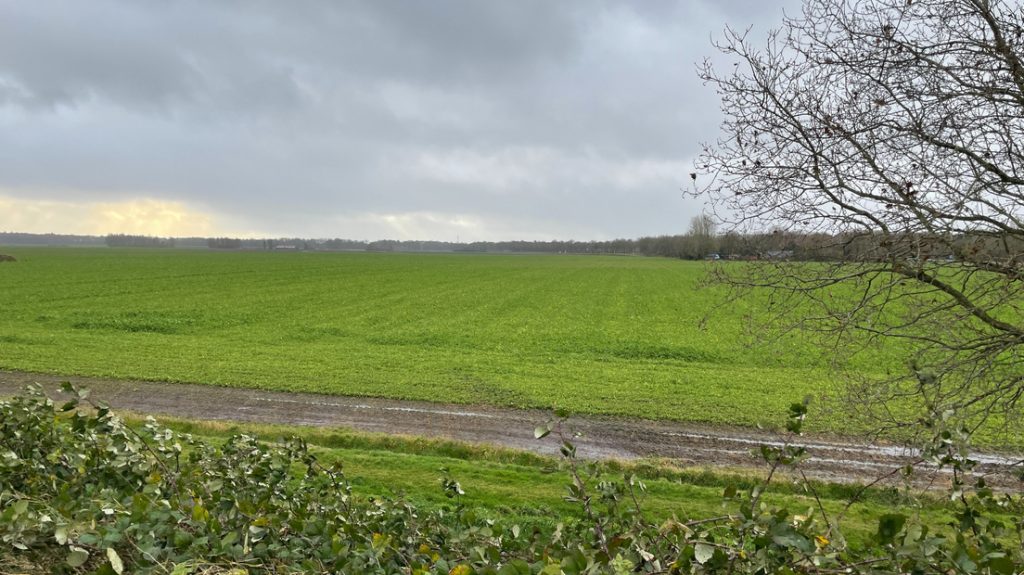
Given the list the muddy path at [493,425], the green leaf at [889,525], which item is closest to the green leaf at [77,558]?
the green leaf at [889,525]

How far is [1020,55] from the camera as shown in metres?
4.40

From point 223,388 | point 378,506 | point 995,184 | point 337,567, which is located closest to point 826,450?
point 995,184

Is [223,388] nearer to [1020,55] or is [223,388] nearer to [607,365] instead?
[607,365]

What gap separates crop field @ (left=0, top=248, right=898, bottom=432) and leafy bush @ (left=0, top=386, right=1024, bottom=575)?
3.84 metres

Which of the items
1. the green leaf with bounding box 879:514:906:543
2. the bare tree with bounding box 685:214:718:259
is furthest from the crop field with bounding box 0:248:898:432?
the green leaf with bounding box 879:514:906:543

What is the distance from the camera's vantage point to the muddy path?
9.72 m

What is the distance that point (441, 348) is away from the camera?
19844mm

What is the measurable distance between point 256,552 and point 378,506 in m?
0.74

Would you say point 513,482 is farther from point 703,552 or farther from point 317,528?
point 703,552

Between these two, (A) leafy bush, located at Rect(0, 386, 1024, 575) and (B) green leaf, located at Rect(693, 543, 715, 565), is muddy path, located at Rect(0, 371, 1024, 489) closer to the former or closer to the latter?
(A) leafy bush, located at Rect(0, 386, 1024, 575)

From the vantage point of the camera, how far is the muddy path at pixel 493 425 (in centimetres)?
972

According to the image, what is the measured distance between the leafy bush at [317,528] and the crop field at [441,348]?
3841 mm

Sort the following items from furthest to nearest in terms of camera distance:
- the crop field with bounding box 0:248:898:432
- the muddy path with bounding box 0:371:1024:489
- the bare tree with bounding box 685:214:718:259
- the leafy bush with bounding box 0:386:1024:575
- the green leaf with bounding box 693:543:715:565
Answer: the crop field with bounding box 0:248:898:432 < the muddy path with bounding box 0:371:1024:489 < the bare tree with bounding box 685:214:718:259 < the leafy bush with bounding box 0:386:1024:575 < the green leaf with bounding box 693:543:715:565

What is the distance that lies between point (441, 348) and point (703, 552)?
731 inches
